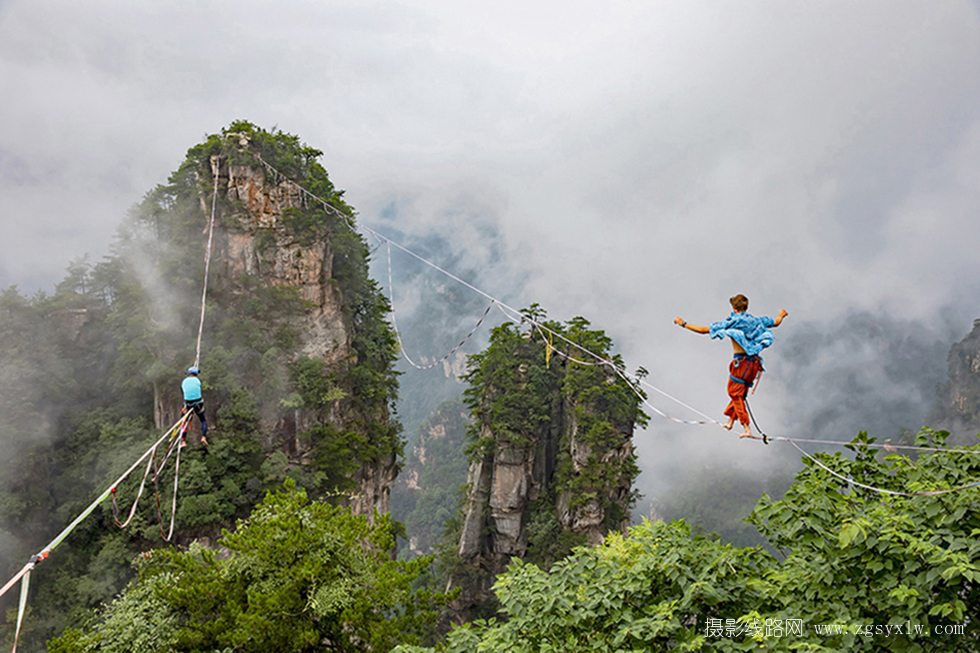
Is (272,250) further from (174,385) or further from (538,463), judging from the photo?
(538,463)

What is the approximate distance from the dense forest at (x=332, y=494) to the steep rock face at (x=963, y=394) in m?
60.4

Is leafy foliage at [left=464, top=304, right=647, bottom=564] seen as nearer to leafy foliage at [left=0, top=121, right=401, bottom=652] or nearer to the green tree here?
leafy foliage at [left=0, top=121, right=401, bottom=652]

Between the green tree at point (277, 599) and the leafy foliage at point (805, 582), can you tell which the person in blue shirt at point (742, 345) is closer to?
the leafy foliage at point (805, 582)

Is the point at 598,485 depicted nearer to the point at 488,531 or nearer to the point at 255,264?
the point at 488,531

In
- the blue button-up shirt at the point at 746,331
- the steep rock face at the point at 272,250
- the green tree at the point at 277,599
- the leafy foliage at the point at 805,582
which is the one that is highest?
the steep rock face at the point at 272,250

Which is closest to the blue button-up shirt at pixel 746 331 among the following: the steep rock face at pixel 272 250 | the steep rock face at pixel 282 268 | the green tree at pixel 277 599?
the green tree at pixel 277 599

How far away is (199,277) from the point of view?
2178 centimetres

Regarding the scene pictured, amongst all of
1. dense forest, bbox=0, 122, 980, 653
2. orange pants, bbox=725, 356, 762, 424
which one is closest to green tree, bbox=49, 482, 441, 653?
dense forest, bbox=0, 122, 980, 653

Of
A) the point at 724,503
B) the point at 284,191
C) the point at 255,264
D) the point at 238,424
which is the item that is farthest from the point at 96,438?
the point at 724,503

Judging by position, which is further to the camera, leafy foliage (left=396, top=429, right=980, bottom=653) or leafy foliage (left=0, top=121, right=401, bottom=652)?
leafy foliage (left=0, top=121, right=401, bottom=652)

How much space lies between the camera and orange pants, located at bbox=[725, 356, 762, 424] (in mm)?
5609

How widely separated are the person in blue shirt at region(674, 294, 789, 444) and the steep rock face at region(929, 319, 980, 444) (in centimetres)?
7551

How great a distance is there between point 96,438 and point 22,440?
2521 millimetres

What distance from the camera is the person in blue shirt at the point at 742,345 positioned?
5379 mm
